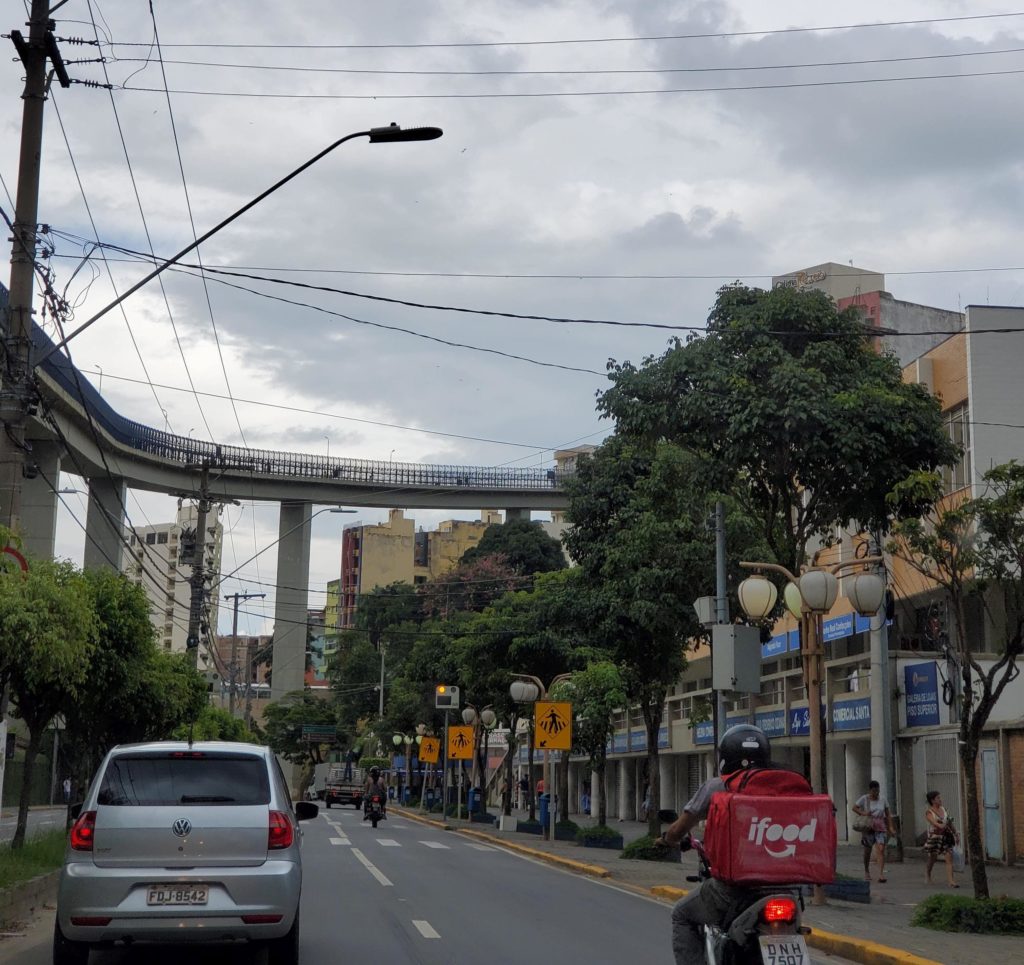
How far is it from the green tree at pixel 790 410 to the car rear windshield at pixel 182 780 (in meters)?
10.3

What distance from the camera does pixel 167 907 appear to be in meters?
9.47

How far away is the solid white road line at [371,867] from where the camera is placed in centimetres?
1909

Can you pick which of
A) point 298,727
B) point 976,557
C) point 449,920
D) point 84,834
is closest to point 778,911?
point 84,834

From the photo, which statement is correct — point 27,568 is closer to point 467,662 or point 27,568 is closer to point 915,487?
point 915,487

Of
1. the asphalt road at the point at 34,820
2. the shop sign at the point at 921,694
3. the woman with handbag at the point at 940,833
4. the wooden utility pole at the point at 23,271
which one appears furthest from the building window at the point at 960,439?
the wooden utility pole at the point at 23,271

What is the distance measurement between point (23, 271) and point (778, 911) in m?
11.6

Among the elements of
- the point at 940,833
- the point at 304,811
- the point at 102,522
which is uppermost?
the point at 102,522

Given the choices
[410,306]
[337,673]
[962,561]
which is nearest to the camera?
[962,561]

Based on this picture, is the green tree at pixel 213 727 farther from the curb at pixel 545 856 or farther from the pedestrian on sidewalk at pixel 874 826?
the pedestrian on sidewalk at pixel 874 826

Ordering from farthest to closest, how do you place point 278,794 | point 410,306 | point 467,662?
point 467,662 → point 410,306 → point 278,794

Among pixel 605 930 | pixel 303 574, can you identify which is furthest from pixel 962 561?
pixel 303 574

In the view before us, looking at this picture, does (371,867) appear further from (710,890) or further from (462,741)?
(462,741)

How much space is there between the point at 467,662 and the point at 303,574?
2691 cm

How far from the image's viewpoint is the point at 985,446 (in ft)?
98.4
